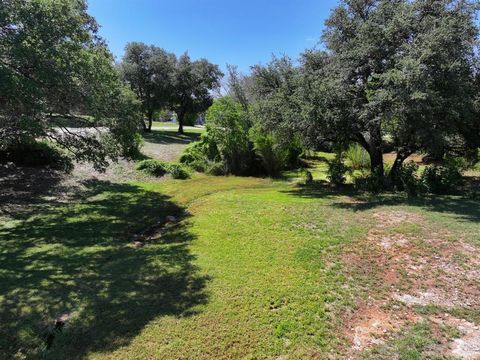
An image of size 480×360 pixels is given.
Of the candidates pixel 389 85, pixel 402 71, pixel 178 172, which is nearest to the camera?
pixel 402 71

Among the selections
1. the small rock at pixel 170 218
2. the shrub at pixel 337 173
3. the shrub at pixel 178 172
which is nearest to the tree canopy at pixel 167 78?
the shrub at pixel 178 172

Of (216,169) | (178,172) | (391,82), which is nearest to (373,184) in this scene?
(391,82)

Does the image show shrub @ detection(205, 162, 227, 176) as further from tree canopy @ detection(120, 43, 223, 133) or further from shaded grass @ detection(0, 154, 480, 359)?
tree canopy @ detection(120, 43, 223, 133)

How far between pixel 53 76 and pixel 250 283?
7.32 meters

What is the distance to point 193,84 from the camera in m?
31.3


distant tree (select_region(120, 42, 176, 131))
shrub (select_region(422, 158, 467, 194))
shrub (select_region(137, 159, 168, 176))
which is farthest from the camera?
distant tree (select_region(120, 42, 176, 131))

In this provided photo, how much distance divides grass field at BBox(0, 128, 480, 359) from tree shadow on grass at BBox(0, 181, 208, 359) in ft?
0.09

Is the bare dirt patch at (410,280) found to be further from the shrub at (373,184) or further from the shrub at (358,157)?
the shrub at (358,157)

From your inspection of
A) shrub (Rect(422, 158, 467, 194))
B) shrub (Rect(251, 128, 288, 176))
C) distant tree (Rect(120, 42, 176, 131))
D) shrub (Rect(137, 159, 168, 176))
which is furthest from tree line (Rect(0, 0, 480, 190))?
distant tree (Rect(120, 42, 176, 131))

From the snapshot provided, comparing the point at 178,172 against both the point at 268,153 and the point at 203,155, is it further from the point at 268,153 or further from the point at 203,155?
the point at 268,153

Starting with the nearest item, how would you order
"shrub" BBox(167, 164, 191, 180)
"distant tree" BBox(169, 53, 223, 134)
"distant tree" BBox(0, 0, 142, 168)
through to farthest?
1. "distant tree" BBox(0, 0, 142, 168)
2. "shrub" BBox(167, 164, 191, 180)
3. "distant tree" BBox(169, 53, 223, 134)

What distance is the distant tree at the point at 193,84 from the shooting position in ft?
100

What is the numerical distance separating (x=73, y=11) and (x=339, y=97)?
876 cm

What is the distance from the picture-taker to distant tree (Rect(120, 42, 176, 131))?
28.4 metres
